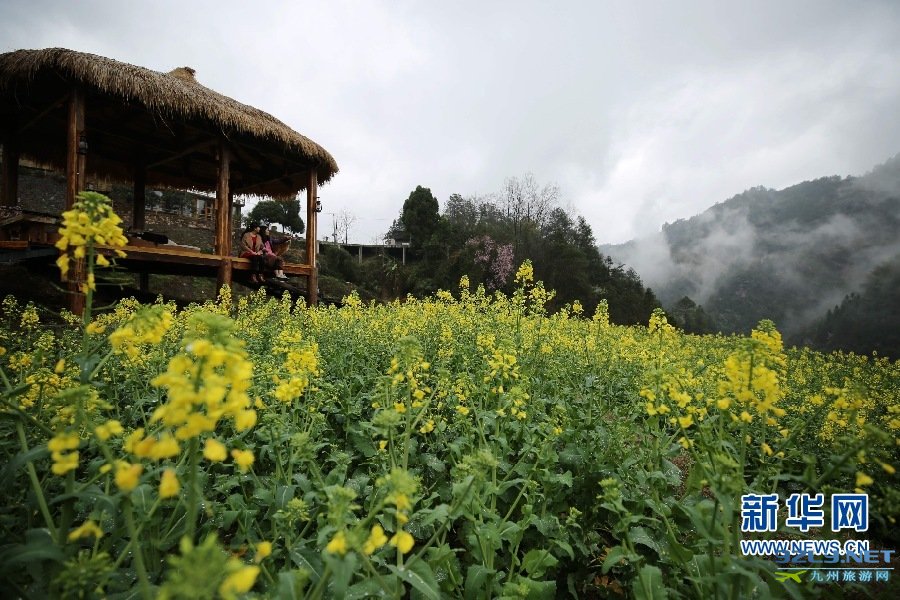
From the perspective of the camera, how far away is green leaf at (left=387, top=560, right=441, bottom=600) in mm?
1445

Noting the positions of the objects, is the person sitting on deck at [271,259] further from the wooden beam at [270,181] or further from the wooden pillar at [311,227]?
the wooden beam at [270,181]

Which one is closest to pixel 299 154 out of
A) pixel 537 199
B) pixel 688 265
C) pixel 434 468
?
pixel 434 468

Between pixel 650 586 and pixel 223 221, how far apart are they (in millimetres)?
11035

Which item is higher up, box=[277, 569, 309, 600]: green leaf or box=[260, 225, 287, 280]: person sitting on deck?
box=[260, 225, 287, 280]: person sitting on deck

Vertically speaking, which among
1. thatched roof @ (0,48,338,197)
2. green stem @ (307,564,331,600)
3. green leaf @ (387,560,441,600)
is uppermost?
thatched roof @ (0,48,338,197)

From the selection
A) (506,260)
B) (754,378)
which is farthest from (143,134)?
(506,260)

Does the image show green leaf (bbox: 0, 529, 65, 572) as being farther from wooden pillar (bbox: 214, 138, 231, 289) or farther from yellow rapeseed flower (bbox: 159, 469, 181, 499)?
wooden pillar (bbox: 214, 138, 231, 289)

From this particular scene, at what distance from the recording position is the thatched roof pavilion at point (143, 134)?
793cm

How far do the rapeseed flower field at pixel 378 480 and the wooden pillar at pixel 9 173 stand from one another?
9452 mm

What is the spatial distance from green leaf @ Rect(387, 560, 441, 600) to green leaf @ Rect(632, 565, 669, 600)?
1.02m

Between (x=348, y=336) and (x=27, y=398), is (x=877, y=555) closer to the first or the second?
(x=348, y=336)

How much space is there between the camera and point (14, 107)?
9.30 m

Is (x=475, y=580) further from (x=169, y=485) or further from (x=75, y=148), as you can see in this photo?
Result: (x=75, y=148)

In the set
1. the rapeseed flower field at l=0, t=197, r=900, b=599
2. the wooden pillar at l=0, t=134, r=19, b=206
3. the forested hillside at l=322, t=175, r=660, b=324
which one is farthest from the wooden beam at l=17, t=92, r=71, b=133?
the forested hillside at l=322, t=175, r=660, b=324
